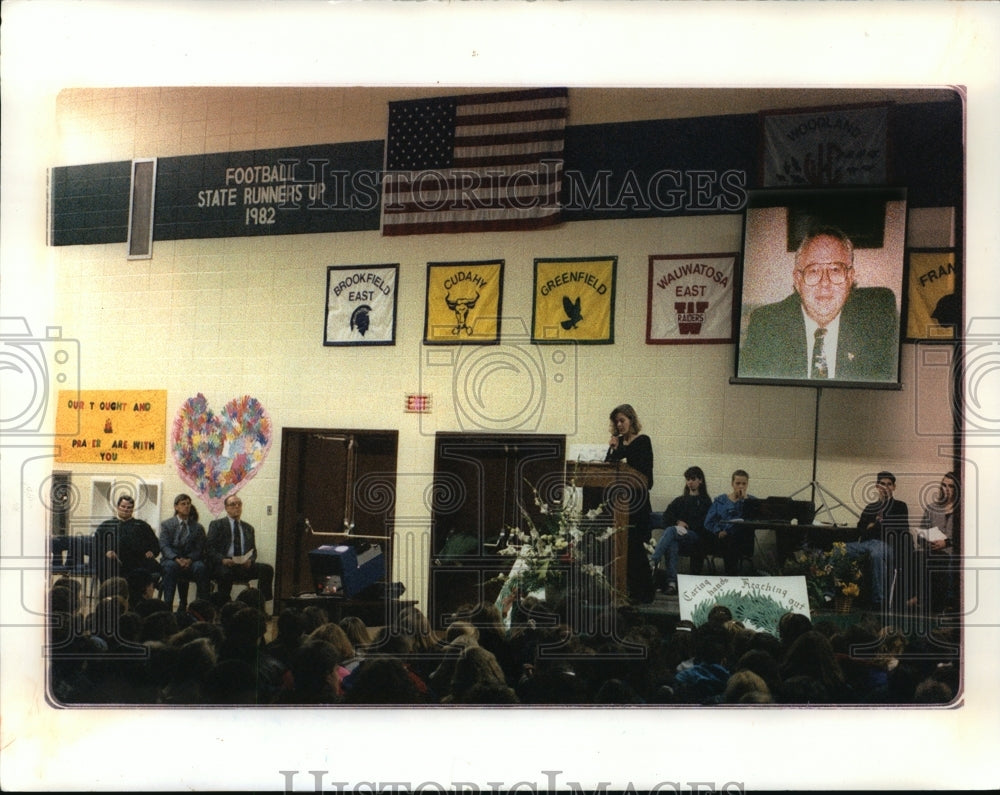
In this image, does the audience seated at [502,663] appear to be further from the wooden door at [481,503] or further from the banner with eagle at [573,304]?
the banner with eagle at [573,304]

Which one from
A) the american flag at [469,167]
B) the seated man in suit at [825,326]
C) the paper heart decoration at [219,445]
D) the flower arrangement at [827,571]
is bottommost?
the flower arrangement at [827,571]

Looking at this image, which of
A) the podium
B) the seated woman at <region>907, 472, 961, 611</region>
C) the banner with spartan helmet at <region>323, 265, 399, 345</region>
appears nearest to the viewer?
the seated woman at <region>907, 472, 961, 611</region>

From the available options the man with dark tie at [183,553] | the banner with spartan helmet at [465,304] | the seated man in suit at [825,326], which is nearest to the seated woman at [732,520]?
the seated man in suit at [825,326]

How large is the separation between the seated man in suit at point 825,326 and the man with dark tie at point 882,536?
0.46m

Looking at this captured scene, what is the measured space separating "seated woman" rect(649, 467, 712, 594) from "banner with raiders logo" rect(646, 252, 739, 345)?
21.6 inches

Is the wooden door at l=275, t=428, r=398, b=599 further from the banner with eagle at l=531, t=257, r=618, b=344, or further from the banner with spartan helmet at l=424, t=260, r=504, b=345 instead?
the banner with eagle at l=531, t=257, r=618, b=344

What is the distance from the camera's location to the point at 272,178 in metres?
3.76

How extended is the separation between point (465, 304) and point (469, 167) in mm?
545

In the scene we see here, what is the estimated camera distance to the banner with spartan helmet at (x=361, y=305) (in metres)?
3.76

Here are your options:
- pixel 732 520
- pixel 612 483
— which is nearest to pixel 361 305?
pixel 612 483

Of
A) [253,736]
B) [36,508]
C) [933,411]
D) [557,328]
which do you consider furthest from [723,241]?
[36,508]

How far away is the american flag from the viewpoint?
3.59 meters

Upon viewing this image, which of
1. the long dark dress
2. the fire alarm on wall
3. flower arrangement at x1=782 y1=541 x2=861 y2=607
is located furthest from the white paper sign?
the fire alarm on wall

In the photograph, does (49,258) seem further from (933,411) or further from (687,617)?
(933,411)
